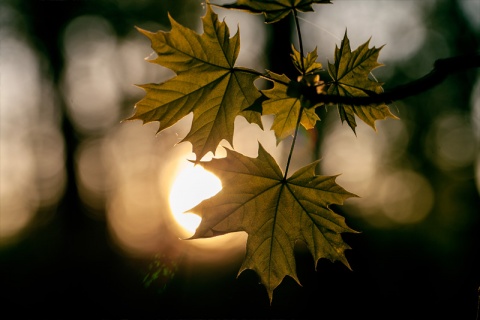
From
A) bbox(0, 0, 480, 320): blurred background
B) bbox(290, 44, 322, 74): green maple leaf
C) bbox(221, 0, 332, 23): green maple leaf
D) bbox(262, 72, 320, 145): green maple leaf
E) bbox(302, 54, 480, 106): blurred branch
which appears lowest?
bbox(302, 54, 480, 106): blurred branch

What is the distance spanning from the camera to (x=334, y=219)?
1354 millimetres

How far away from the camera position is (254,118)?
1294 mm

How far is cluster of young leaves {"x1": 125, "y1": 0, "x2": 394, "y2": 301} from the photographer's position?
1200mm

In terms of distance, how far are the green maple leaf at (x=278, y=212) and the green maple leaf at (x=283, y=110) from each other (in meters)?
0.11

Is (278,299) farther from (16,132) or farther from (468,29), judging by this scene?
(468,29)

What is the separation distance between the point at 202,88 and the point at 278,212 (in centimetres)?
52

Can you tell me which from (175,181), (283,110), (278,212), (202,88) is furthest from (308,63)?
(175,181)

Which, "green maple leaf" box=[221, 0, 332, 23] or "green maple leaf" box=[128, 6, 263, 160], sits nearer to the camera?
"green maple leaf" box=[221, 0, 332, 23]

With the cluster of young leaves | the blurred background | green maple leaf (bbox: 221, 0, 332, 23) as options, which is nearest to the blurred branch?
the cluster of young leaves

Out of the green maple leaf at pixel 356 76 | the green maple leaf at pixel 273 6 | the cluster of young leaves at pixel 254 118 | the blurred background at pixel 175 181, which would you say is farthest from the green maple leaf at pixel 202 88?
the blurred background at pixel 175 181

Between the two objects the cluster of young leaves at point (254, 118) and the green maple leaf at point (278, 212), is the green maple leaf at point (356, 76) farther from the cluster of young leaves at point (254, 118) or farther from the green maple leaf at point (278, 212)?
the green maple leaf at point (278, 212)

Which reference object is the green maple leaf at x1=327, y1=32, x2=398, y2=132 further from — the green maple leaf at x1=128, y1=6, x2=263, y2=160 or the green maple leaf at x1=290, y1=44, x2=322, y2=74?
the green maple leaf at x1=128, y1=6, x2=263, y2=160

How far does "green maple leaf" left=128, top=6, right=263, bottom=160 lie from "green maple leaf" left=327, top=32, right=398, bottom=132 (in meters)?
0.33

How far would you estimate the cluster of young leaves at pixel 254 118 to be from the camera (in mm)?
1200
